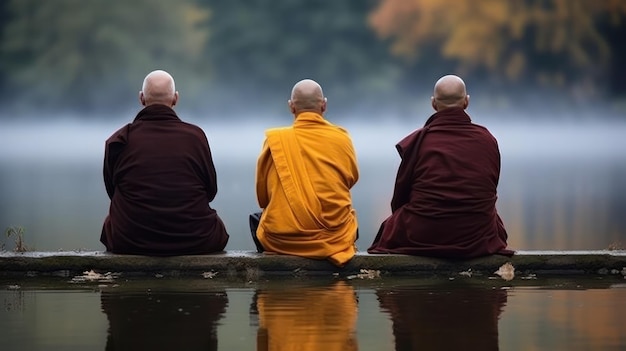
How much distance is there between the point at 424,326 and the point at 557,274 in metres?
1.63

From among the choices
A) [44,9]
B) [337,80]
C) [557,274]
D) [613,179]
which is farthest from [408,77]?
[557,274]

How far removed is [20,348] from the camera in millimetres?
3961

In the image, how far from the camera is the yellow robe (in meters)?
5.75

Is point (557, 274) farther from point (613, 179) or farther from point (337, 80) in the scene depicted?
point (337, 80)

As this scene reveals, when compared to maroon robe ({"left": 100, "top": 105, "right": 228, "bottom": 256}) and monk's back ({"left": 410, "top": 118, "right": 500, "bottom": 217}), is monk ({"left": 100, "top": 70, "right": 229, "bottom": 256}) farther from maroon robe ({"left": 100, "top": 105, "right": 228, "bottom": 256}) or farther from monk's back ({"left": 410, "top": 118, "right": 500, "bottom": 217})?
monk's back ({"left": 410, "top": 118, "right": 500, "bottom": 217})

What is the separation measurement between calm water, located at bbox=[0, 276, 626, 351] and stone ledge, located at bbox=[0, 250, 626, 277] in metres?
0.12

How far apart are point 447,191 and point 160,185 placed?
1268 millimetres

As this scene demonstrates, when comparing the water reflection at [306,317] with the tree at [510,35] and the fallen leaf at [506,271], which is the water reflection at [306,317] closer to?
the fallen leaf at [506,271]

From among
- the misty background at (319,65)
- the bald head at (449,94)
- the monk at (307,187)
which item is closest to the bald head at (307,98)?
the monk at (307,187)

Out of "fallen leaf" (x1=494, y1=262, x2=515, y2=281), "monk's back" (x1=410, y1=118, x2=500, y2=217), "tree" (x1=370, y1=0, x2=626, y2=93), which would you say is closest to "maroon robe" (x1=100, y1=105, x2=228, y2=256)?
"monk's back" (x1=410, y1=118, x2=500, y2=217)

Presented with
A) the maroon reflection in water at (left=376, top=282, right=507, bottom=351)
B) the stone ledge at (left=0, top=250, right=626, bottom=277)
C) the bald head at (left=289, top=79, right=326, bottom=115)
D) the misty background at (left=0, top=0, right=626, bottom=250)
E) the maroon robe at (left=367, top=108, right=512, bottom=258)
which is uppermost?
the misty background at (left=0, top=0, right=626, bottom=250)

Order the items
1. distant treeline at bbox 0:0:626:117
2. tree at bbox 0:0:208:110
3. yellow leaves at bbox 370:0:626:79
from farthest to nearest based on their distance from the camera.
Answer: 1. yellow leaves at bbox 370:0:626:79
2. distant treeline at bbox 0:0:626:117
3. tree at bbox 0:0:208:110

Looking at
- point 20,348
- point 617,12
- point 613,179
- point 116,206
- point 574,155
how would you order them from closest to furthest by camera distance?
point 20,348, point 116,206, point 613,179, point 574,155, point 617,12

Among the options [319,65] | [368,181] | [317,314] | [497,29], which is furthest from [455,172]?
[497,29]
